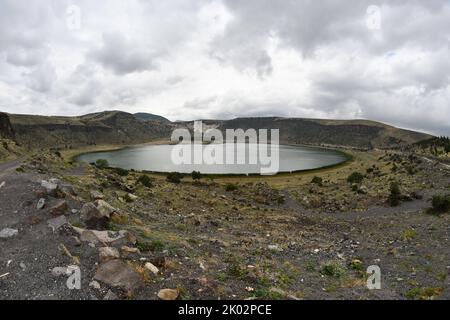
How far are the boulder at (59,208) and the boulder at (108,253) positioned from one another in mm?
4409

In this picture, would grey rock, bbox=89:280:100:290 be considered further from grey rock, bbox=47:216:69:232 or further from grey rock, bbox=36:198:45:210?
grey rock, bbox=36:198:45:210

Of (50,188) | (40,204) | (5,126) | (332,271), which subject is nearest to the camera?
(332,271)

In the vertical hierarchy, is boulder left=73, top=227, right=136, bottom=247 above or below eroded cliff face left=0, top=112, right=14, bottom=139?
below

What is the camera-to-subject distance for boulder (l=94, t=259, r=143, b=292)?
11.1 meters

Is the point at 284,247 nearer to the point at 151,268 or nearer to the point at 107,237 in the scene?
the point at 151,268

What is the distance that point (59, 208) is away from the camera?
15961 millimetres

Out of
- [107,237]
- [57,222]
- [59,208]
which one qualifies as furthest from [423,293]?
[59,208]

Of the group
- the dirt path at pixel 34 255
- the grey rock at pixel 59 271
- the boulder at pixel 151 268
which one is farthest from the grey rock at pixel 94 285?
→ the boulder at pixel 151 268

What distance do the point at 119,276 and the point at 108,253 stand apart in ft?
4.71

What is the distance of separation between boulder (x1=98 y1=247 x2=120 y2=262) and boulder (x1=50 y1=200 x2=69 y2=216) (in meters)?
4.41

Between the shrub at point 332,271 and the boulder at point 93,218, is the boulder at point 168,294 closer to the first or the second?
the boulder at point 93,218

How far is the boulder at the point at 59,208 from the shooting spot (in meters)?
15.7

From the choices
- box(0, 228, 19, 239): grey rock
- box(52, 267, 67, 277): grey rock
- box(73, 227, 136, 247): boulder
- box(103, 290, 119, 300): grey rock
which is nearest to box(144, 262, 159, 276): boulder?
box(103, 290, 119, 300): grey rock
